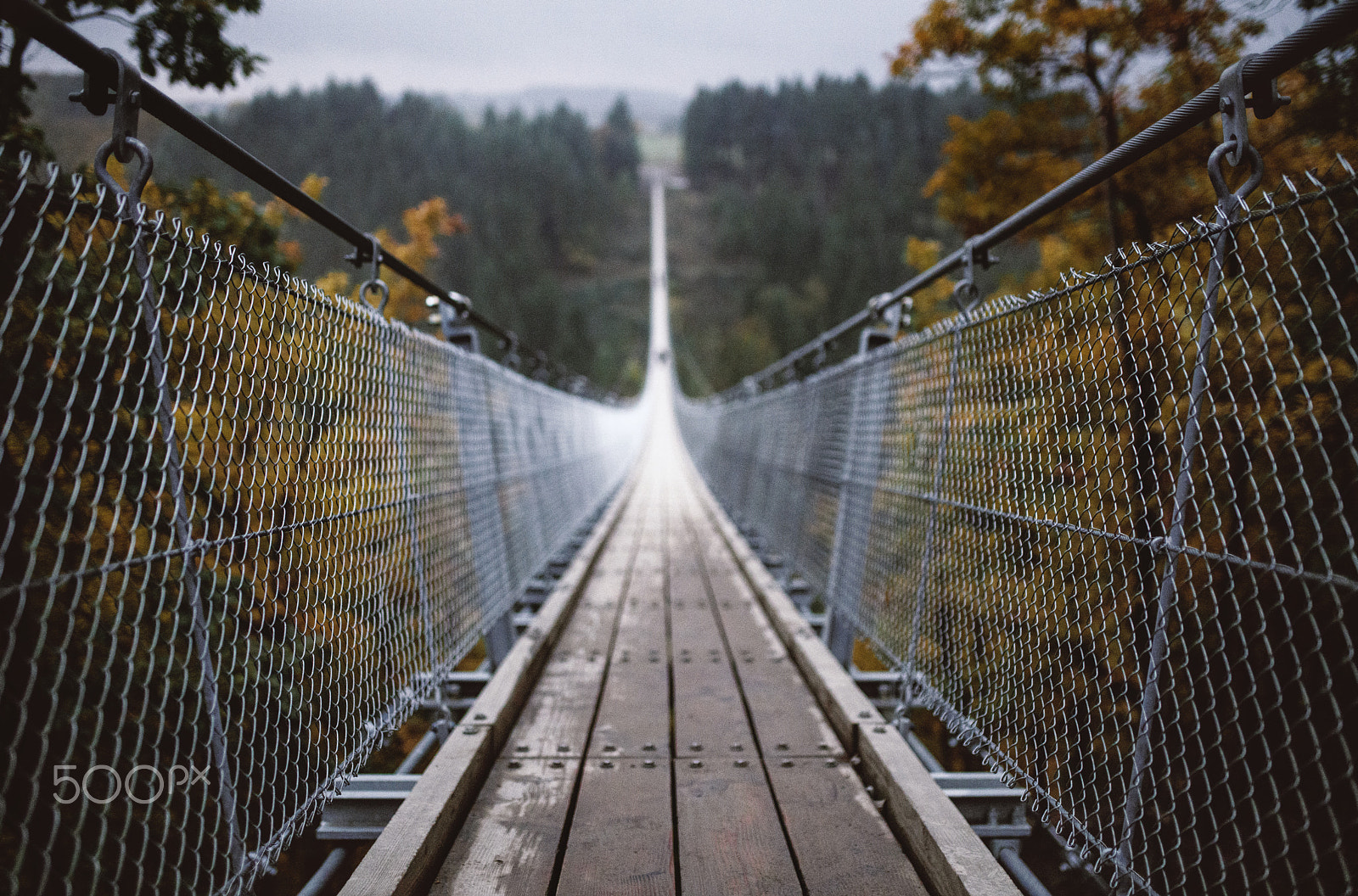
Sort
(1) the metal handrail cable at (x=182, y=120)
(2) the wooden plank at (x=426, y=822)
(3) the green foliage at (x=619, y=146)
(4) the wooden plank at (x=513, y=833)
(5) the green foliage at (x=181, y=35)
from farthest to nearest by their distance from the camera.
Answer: (3) the green foliage at (x=619, y=146)
(5) the green foliage at (x=181, y=35)
(4) the wooden plank at (x=513, y=833)
(2) the wooden plank at (x=426, y=822)
(1) the metal handrail cable at (x=182, y=120)

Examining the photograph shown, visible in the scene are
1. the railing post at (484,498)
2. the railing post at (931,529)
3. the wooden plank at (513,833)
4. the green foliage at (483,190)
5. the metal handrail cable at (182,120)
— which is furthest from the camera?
the green foliage at (483,190)

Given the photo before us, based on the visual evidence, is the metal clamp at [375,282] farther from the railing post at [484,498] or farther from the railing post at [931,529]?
the railing post at [931,529]

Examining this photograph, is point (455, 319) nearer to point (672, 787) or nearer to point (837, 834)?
point (672, 787)

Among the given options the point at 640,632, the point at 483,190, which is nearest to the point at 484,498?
the point at 640,632

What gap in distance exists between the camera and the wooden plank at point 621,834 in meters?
1.44

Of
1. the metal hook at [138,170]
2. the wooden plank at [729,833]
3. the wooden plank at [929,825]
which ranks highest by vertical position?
the metal hook at [138,170]

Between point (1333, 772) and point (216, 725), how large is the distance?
2.76 m

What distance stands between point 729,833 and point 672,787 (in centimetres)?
23

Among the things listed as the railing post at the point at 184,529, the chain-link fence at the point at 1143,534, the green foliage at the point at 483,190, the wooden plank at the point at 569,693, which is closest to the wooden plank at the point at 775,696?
the chain-link fence at the point at 1143,534

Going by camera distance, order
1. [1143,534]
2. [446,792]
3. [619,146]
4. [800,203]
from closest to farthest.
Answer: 1. [446,792]
2. [1143,534]
3. [800,203]
4. [619,146]

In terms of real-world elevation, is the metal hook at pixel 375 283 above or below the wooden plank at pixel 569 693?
above

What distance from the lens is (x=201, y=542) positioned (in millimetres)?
1146

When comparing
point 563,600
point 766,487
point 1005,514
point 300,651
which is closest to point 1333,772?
point 1005,514

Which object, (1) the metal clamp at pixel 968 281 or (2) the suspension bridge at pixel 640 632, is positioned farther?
(1) the metal clamp at pixel 968 281
